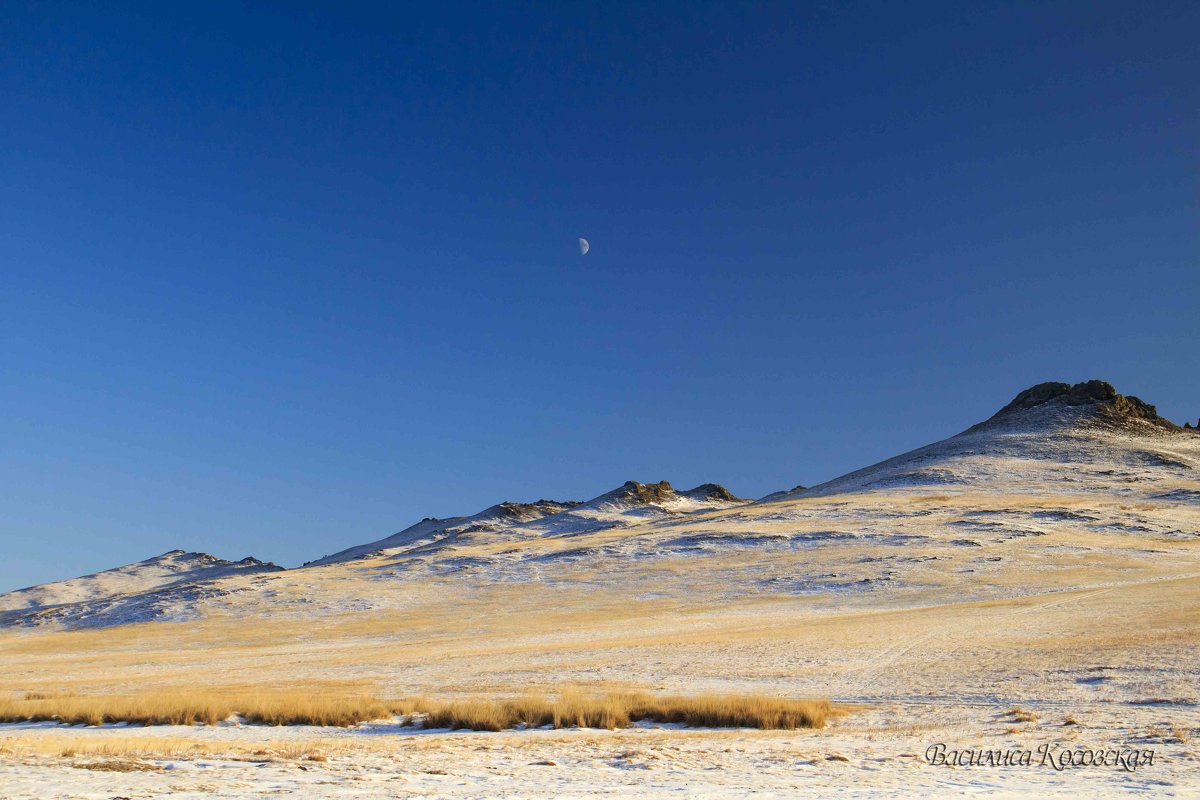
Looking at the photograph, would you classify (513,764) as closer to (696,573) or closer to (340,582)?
(696,573)

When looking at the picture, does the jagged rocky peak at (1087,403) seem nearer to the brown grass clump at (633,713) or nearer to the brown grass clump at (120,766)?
the brown grass clump at (633,713)

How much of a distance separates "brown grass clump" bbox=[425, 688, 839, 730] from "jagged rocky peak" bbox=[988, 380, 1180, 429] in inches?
4041

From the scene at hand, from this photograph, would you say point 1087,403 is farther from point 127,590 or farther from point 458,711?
point 127,590

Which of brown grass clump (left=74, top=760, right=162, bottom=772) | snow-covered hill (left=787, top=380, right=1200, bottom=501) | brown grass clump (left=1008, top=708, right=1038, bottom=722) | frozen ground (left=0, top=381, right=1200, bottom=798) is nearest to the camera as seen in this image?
brown grass clump (left=74, top=760, right=162, bottom=772)

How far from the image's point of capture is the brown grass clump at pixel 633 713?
17750mm

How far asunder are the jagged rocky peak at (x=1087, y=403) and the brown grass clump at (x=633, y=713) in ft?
337

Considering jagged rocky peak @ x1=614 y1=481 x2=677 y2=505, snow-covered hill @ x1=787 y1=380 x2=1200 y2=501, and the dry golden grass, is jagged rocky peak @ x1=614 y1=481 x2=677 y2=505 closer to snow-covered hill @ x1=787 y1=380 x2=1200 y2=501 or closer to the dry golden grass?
snow-covered hill @ x1=787 y1=380 x2=1200 y2=501

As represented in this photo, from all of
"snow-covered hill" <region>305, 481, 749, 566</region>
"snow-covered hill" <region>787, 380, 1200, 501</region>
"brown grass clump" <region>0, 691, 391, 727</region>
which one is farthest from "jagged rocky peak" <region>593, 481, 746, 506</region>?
"brown grass clump" <region>0, 691, 391, 727</region>

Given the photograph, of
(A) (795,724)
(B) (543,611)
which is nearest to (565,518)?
(B) (543,611)

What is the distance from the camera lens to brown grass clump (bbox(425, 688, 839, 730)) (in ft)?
58.2

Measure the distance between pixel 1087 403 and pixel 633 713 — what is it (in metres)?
110

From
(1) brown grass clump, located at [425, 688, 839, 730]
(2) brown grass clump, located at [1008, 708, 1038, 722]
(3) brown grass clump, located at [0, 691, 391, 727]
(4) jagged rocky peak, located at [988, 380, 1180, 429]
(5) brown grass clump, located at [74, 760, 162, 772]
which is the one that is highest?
(4) jagged rocky peak, located at [988, 380, 1180, 429]

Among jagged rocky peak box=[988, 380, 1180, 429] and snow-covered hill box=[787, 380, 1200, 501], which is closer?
snow-covered hill box=[787, 380, 1200, 501]

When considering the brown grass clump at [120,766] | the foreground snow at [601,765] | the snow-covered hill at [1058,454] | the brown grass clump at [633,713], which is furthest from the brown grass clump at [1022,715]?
the snow-covered hill at [1058,454]
